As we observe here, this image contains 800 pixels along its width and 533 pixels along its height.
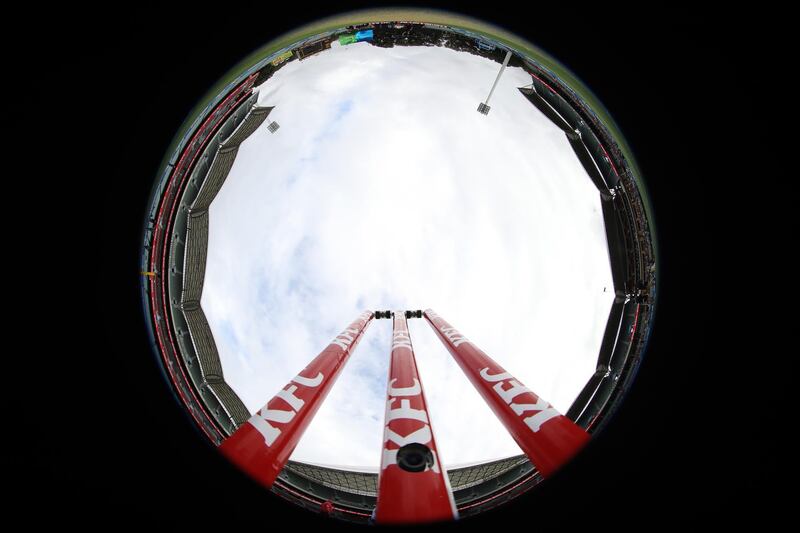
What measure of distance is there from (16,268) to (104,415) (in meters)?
1.86

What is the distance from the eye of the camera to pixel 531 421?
7.10 metres

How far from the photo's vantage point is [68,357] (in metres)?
3.96

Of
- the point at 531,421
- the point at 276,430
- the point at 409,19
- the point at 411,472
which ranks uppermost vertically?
the point at 409,19

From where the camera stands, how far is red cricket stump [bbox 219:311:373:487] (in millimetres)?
5863

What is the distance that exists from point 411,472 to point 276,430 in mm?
2944

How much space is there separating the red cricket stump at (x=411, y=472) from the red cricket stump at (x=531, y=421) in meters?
1.62

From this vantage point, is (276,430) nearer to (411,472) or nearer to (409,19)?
(411,472)

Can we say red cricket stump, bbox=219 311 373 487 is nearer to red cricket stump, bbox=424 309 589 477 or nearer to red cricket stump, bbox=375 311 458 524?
red cricket stump, bbox=375 311 458 524

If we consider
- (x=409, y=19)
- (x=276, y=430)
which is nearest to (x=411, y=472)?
(x=276, y=430)

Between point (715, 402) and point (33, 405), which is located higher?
point (715, 402)

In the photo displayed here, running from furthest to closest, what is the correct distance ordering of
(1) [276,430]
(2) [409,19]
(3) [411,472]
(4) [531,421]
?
1. (4) [531,421]
2. (1) [276,430]
3. (2) [409,19]
4. (3) [411,472]

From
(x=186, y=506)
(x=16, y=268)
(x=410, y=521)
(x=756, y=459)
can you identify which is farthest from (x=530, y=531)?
(x=16, y=268)

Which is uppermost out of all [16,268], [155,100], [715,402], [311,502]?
[155,100]

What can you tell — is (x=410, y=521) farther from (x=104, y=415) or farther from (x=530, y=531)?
(x=104, y=415)
